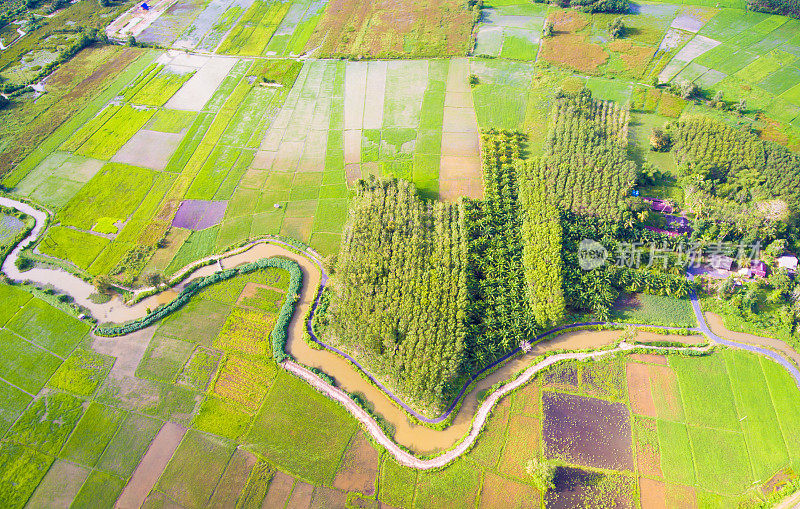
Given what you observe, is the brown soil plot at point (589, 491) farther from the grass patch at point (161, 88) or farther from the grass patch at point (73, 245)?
the grass patch at point (161, 88)

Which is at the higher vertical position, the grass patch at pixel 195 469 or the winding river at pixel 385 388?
the winding river at pixel 385 388

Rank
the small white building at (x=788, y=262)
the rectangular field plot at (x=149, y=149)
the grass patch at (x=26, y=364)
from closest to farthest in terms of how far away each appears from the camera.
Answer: the grass patch at (x=26, y=364)
the small white building at (x=788, y=262)
the rectangular field plot at (x=149, y=149)

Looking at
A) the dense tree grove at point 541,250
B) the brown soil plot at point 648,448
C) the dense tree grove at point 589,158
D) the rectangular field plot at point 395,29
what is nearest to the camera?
the brown soil plot at point 648,448

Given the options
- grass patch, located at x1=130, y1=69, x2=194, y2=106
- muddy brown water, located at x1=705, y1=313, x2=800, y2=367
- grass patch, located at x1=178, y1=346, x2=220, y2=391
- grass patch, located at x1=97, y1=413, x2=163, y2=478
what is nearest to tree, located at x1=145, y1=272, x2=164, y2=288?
grass patch, located at x1=178, y1=346, x2=220, y2=391

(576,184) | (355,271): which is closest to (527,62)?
(576,184)

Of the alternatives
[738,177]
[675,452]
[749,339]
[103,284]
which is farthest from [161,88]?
[749,339]

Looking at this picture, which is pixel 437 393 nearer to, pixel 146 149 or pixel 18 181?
pixel 146 149

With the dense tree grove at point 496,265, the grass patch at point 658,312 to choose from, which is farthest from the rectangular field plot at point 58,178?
the grass patch at point 658,312
